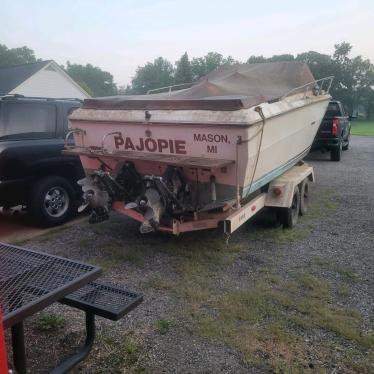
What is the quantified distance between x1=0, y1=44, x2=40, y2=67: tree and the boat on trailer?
223 ft

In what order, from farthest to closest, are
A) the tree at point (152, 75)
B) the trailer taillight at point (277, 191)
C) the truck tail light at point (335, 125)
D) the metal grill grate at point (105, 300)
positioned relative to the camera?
the tree at point (152, 75), the truck tail light at point (335, 125), the trailer taillight at point (277, 191), the metal grill grate at point (105, 300)

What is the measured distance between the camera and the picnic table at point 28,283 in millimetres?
2104

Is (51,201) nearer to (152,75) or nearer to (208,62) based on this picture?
(208,62)

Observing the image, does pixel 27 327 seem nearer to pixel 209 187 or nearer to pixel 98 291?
pixel 98 291

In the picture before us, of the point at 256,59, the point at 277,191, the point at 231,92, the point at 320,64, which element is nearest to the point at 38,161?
the point at 231,92

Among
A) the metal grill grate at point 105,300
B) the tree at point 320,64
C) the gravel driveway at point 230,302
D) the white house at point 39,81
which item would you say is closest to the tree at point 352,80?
the tree at point 320,64

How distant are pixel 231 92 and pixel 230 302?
326 centimetres

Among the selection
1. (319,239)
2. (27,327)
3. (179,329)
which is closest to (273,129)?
(319,239)

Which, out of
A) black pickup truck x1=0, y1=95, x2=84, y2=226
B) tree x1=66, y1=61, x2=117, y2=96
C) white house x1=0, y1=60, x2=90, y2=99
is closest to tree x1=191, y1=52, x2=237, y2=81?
tree x1=66, y1=61, x2=117, y2=96

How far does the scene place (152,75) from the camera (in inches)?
3034

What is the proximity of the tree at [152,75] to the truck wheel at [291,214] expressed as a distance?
2668 inches

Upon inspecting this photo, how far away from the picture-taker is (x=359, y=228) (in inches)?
249

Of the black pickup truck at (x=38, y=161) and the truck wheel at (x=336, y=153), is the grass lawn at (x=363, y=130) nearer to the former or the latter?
the truck wheel at (x=336, y=153)

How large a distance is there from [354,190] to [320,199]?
1.28m
